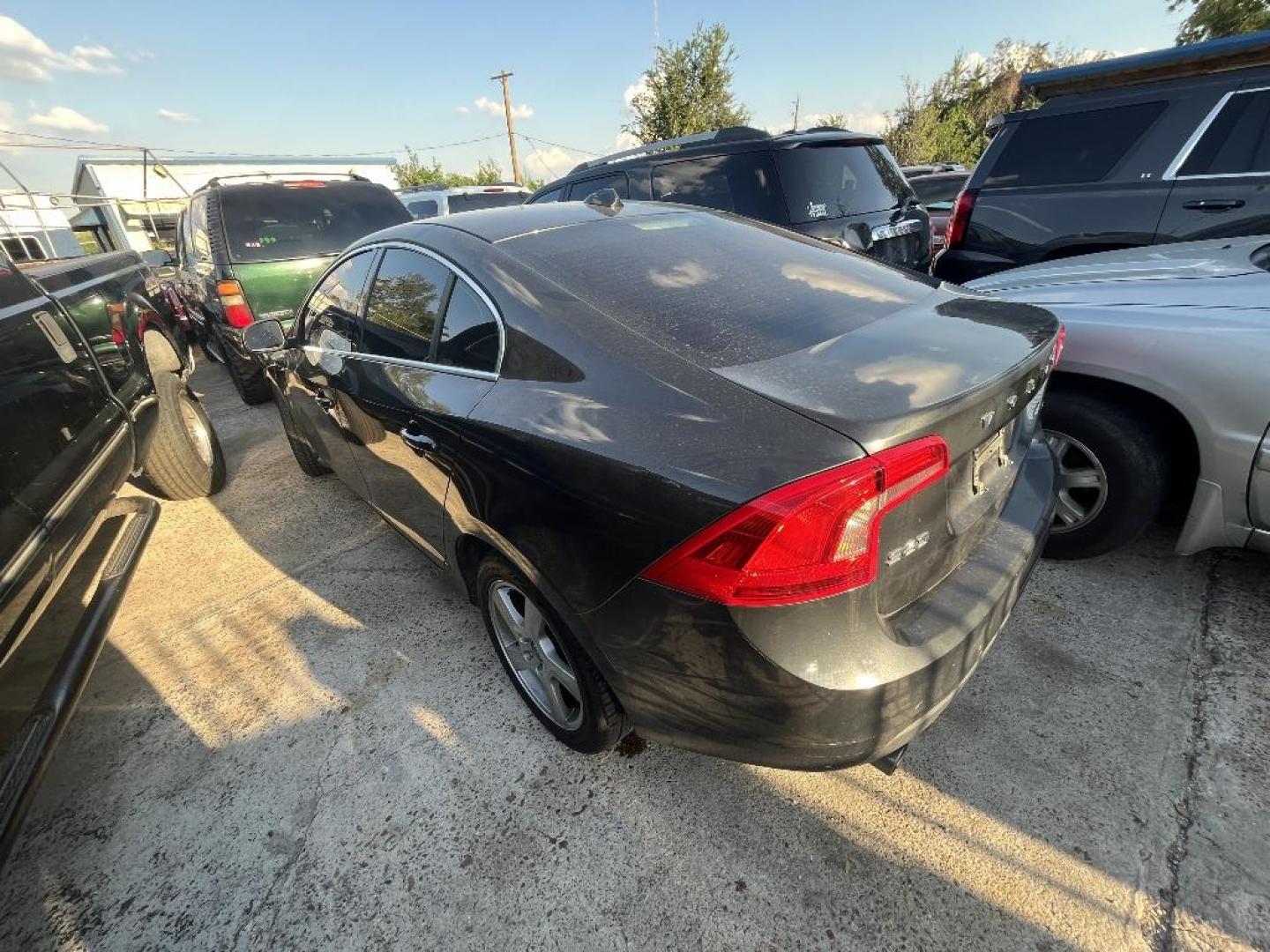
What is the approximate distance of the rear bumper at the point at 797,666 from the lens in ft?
4.12

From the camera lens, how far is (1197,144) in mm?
3580

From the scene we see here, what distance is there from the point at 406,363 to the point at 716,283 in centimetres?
110

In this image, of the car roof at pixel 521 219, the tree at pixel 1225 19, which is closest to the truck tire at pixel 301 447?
the car roof at pixel 521 219

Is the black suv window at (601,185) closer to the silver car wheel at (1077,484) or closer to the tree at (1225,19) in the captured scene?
the silver car wheel at (1077,484)

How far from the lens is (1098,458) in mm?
2369

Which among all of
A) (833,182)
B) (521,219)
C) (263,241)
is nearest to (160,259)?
(263,241)

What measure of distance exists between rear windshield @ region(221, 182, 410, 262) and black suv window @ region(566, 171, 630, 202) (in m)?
1.65

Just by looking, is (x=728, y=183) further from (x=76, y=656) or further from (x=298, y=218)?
(x=76, y=656)

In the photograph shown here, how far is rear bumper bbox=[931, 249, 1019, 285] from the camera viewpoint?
4297 mm

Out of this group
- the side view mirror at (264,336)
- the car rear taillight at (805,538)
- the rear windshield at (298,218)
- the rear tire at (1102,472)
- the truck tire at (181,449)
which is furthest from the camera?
the rear windshield at (298,218)

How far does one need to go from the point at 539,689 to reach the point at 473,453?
0.88 meters

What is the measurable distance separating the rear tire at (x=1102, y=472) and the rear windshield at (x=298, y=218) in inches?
210

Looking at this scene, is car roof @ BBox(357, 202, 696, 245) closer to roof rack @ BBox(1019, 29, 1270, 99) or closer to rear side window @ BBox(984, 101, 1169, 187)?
rear side window @ BBox(984, 101, 1169, 187)

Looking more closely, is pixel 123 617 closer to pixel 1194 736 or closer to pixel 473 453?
pixel 473 453
